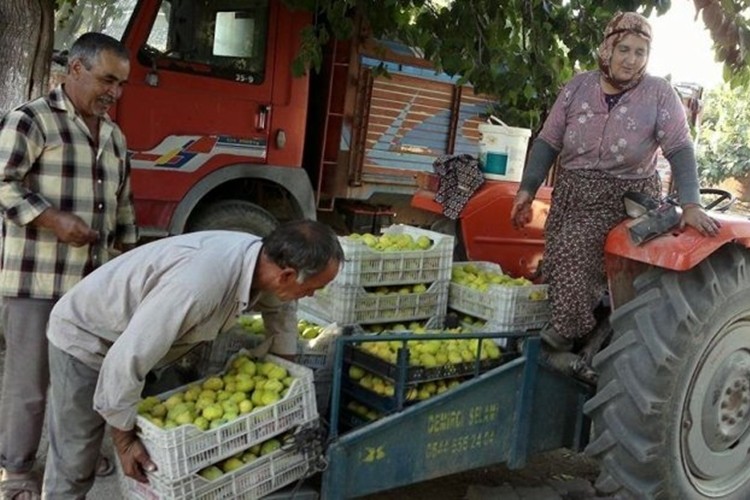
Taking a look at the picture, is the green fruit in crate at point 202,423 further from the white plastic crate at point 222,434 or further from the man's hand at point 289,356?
the man's hand at point 289,356

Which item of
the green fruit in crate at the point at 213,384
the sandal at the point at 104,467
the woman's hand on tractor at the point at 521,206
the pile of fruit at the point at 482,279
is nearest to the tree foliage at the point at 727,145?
the pile of fruit at the point at 482,279

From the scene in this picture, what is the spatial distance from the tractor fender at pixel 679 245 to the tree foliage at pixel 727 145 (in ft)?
63.3

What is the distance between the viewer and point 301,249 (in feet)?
8.36

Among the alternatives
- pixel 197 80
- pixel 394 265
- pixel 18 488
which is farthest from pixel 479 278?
pixel 197 80

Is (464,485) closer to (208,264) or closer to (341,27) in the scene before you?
(208,264)

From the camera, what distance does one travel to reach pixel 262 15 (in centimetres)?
609

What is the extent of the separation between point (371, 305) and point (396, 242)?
38cm

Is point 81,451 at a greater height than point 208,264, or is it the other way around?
point 208,264

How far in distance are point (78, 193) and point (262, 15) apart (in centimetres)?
339

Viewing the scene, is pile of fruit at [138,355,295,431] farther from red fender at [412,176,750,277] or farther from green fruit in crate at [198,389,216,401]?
red fender at [412,176,750,277]

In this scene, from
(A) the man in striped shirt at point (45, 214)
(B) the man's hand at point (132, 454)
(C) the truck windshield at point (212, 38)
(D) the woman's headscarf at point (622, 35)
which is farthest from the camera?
(C) the truck windshield at point (212, 38)

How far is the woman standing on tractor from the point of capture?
3.29 meters

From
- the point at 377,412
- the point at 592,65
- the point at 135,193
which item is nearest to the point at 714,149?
the point at 592,65

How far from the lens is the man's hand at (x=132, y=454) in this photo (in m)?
2.54
